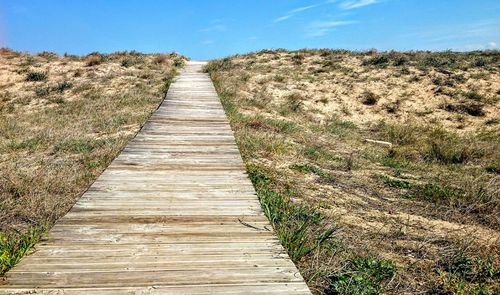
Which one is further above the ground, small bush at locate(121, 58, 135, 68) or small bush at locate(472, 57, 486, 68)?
small bush at locate(121, 58, 135, 68)

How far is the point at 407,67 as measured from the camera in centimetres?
2188

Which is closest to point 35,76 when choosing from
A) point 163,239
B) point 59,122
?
point 59,122

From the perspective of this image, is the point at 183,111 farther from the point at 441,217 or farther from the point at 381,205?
the point at 441,217

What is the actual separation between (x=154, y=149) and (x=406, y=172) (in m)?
5.33

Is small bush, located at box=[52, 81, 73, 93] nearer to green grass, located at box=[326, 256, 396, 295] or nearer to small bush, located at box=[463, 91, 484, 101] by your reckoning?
green grass, located at box=[326, 256, 396, 295]

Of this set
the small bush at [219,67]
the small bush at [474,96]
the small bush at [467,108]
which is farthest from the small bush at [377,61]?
the small bush at [219,67]

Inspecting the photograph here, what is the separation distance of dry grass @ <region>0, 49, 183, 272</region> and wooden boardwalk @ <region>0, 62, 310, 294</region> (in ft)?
1.33

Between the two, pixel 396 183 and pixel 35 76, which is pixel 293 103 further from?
pixel 35 76

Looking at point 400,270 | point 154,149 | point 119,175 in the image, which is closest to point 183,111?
point 154,149

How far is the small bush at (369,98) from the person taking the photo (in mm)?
17531

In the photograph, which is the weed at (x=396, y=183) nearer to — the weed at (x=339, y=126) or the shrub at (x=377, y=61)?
the weed at (x=339, y=126)

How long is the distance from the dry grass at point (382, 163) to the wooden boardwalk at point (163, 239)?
16.0 inches

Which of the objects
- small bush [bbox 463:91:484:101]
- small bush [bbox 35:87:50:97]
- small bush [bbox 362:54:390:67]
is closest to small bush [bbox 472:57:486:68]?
small bush [bbox 362:54:390:67]

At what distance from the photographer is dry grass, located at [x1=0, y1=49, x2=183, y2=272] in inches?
194
